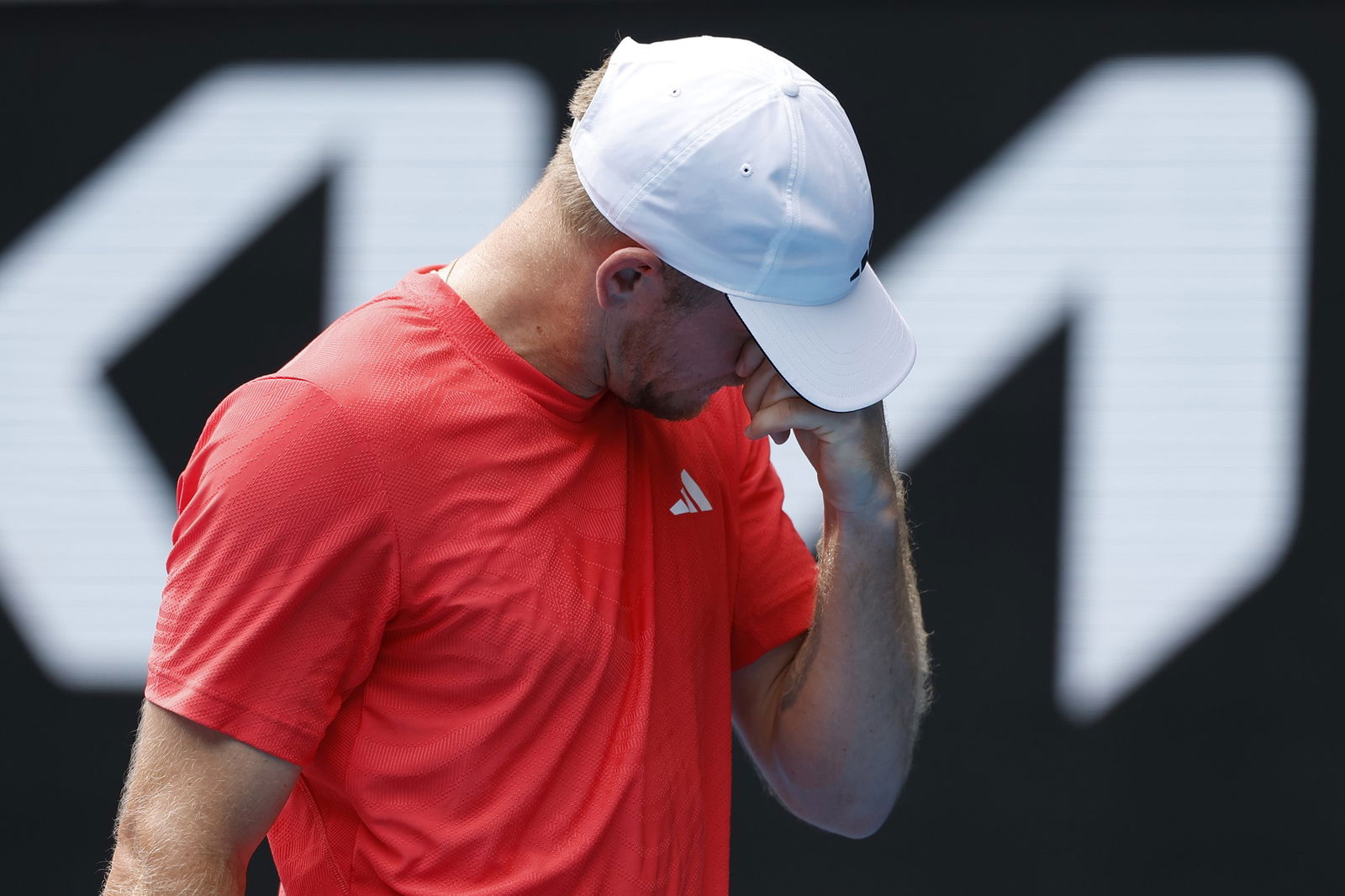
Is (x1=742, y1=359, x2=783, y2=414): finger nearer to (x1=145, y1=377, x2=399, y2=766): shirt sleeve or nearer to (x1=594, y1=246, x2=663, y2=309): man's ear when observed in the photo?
(x1=594, y1=246, x2=663, y2=309): man's ear

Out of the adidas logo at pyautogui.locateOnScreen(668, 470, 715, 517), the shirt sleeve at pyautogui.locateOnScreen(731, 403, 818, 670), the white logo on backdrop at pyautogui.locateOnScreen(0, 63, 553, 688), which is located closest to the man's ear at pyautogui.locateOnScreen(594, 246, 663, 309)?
the adidas logo at pyautogui.locateOnScreen(668, 470, 715, 517)

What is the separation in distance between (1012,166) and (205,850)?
2293 mm

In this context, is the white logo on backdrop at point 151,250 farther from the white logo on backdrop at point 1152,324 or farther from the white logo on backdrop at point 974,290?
the white logo on backdrop at point 1152,324

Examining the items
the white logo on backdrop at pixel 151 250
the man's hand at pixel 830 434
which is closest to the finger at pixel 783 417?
the man's hand at pixel 830 434

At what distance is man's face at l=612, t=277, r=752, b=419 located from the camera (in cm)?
136

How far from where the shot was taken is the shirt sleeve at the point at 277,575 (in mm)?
1189

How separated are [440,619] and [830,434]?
0.45 meters

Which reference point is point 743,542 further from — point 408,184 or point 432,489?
point 408,184

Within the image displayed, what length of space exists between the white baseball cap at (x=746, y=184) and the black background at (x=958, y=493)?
5.50 feet

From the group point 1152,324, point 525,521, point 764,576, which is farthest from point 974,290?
point 525,521

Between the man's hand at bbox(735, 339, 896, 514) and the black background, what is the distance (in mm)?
1489

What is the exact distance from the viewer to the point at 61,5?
3062mm

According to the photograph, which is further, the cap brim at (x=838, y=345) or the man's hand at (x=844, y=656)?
the man's hand at (x=844, y=656)

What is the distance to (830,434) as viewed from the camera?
1461 millimetres
